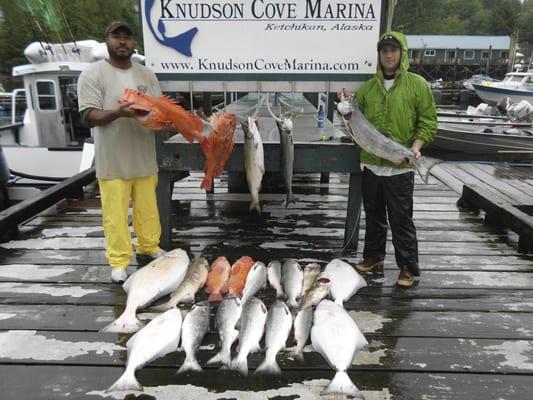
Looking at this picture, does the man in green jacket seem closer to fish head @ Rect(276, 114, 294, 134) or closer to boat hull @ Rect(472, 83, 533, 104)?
fish head @ Rect(276, 114, 294, 134)

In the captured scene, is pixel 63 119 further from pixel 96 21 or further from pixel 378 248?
pixel 96 21

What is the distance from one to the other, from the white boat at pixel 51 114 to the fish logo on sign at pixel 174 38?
710 cm

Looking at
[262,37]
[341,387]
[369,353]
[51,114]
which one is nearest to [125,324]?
[341,387]

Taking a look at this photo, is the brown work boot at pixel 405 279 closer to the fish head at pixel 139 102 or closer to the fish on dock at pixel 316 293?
the fish on dock at pixel 316 293

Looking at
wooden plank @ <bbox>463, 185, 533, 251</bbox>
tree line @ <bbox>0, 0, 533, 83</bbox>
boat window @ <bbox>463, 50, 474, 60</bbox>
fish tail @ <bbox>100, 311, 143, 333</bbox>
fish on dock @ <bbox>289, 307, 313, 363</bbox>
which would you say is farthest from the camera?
boat window @ <bbox>463, 50, 474, 60</bbox>

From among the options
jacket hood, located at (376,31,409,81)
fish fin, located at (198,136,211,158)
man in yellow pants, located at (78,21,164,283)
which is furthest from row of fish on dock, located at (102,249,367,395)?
jacket hood, located at (376,31,409,81)

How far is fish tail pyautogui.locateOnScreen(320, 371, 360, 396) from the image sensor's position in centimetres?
232

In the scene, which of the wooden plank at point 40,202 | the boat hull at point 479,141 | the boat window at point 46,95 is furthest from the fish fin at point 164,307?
the boat hull at point 479,141

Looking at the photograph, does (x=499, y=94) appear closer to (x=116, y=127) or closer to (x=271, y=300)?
(x=271, y=300)

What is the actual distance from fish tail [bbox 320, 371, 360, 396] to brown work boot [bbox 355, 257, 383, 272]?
1620 mm

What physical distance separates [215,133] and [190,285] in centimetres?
125

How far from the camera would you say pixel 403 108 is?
3.39 m

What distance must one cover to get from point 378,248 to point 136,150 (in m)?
2.24

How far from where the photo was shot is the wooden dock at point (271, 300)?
2.44 meters
